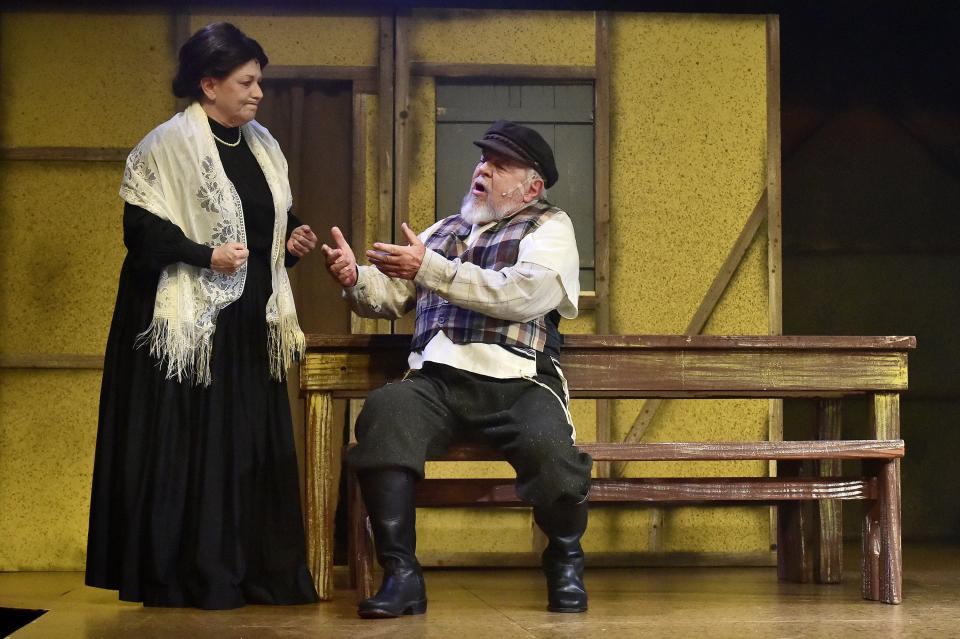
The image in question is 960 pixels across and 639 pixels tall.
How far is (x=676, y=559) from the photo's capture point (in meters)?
5.89

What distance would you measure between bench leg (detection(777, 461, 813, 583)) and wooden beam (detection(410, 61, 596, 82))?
7.05 ft

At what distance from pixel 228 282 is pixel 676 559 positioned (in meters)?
2.87

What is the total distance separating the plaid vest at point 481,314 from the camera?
3.77 m

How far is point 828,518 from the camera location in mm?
4754

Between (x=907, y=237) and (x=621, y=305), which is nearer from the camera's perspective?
(x=621, y=305)

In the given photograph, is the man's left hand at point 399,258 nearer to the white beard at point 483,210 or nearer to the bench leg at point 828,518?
the white beard at point 483,210

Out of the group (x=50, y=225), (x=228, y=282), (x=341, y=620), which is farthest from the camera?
(x=50, y=225)

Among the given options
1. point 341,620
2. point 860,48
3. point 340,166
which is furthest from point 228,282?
point 860,48

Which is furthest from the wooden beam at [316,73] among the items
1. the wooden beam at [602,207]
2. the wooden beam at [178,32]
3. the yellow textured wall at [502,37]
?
the wooden beam at [602,207]

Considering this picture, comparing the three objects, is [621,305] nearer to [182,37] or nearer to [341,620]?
[182,37]

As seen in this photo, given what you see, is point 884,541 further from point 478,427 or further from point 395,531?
point 395,531

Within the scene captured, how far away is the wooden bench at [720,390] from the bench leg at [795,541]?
67 centimetres

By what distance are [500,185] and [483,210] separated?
100 mm

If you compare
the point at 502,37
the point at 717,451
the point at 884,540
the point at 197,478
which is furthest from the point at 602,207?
the point at 197,478
